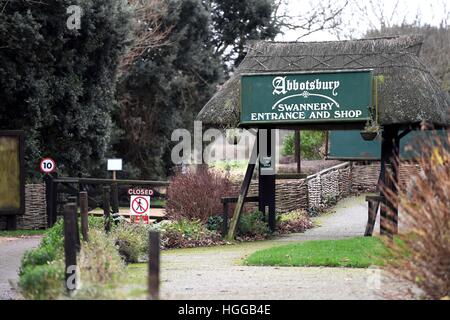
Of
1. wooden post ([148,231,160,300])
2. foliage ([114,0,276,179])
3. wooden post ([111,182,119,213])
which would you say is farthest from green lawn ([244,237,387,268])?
foliage ([114,0,276,179])

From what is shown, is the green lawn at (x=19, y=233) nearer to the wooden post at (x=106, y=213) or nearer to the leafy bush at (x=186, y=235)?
the leafy bush at (x=186, y=235)

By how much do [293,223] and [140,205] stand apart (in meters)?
5.30

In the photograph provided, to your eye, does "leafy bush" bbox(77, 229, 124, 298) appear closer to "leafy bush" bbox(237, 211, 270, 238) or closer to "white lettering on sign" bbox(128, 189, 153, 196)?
"white lettering on sign" bbox(128, 189, 153, 196)

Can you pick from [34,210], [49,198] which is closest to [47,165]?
[49,198]

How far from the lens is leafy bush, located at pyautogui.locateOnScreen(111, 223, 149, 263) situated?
54.5 ft

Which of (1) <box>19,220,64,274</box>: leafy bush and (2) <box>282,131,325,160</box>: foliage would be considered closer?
(1) <box>19,220,64,274</box>: leafy bush

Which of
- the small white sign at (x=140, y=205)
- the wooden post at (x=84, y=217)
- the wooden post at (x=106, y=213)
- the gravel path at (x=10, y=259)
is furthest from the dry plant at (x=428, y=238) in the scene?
the small white sign at (x=140, y=205)

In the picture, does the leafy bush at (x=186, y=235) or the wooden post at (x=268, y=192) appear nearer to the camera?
the leafy bush at (x=186, y=235)

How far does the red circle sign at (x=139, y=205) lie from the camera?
63.7 ft

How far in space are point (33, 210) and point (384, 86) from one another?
12.6m

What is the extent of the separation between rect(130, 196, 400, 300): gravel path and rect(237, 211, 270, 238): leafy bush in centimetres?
191

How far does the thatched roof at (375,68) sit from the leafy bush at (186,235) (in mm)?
2368

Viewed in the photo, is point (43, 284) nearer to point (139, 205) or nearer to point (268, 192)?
point (139, 205)

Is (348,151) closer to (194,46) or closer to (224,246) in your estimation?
(194,46)
